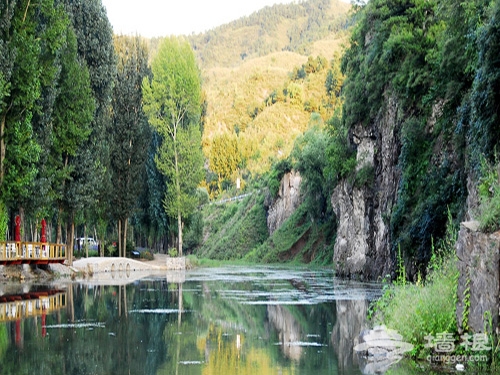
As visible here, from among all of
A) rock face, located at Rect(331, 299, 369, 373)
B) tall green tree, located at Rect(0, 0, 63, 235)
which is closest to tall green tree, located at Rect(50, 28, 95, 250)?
tall green tree, located at Rect(0, 0, 63, 235)

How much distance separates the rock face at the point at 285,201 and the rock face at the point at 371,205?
2839cm

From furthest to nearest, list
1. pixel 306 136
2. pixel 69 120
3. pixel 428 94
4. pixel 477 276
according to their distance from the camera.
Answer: pixel 306 136 → pixel 69 120 → pixel 428 94 → pixel 477 276

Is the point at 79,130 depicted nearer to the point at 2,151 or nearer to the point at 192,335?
the point at 2,151

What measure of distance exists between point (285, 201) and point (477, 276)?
62446 millimetres

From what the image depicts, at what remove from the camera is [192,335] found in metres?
16.0

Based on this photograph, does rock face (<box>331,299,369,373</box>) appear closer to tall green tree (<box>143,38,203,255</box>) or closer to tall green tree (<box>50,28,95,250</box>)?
tall green tree (<box>50,28,95,250</box>)

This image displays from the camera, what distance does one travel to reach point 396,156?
112ft

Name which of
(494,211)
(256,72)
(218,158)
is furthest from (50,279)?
(256,72)

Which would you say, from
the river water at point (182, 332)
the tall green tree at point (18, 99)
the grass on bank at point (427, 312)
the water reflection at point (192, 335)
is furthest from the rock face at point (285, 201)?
the grass on bank at point (427, 312)

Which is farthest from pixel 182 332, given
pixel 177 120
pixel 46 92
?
pixel 177 120

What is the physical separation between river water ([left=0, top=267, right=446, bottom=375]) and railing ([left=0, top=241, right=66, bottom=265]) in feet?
19.8

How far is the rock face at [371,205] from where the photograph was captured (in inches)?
1355

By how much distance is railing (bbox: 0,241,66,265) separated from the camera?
3369 centimetres

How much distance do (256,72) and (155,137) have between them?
3518 inches
